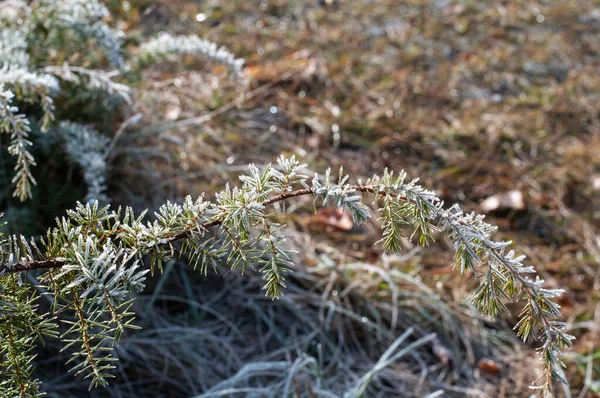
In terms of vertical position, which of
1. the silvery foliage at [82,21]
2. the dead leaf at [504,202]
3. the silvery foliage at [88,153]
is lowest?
the dead leaf at [504,202]

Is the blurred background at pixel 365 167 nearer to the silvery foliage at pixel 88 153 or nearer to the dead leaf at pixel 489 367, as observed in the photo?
the dead leaf at pixel 489 367

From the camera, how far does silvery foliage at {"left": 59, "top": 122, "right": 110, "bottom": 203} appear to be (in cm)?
168

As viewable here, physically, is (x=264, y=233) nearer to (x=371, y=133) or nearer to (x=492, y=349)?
(x=492, y=349)

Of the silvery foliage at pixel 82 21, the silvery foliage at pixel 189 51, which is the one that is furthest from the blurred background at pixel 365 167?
the silvery foliage at pixel 82 21

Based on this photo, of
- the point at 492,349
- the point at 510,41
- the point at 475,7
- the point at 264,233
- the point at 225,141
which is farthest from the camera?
the point at 475,7

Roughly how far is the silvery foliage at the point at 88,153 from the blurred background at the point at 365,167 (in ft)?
0.49

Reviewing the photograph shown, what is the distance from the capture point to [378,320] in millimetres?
2047

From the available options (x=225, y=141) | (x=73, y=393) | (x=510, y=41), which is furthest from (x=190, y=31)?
(x=73, y=393)

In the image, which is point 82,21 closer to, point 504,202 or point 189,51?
point 189,51

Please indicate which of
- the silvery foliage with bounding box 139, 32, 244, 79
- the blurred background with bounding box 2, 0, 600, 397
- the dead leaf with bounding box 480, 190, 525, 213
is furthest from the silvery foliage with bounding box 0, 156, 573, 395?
the dead leaf with bounding box 480, 190, 525, 213

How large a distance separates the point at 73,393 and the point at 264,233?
1.12 meters

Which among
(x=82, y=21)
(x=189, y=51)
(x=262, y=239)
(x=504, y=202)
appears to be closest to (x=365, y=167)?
(x=504, y=202)

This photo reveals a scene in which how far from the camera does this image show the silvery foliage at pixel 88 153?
1679 mm

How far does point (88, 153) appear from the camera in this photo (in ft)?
5.74
